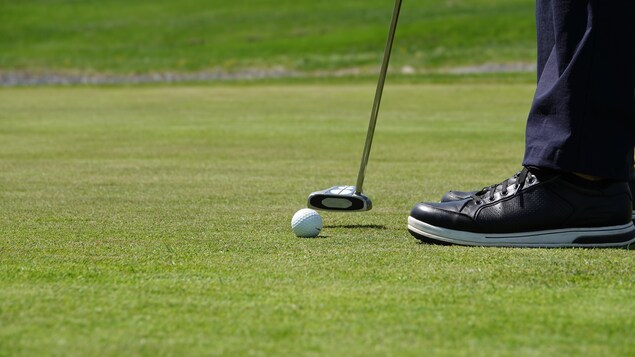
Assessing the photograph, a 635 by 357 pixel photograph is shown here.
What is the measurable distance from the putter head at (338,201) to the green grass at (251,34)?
93.4ft

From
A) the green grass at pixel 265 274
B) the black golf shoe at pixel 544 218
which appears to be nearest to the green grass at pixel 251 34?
the green grass at pixel 265 274

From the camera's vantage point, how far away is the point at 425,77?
85.7 feet

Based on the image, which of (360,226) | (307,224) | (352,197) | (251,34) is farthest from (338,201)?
(251,34)

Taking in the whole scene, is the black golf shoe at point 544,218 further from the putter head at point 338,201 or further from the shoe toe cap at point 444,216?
the putter head at point 338,201

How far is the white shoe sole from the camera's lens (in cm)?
351

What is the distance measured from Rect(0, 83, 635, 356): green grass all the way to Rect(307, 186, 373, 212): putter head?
91 mm

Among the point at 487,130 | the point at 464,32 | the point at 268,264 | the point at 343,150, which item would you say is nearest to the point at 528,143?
the point at 268,264

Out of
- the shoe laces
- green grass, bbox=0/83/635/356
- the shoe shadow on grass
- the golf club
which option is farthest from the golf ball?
the shoe laces

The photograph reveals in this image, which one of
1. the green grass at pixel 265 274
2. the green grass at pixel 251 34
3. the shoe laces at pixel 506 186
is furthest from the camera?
the green grass at pixel 251 34

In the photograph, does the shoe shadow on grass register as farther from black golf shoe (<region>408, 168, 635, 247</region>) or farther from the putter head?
black golf shoe (<region>408, 168, 635, 247</region>)

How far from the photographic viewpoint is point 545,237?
3557 mm

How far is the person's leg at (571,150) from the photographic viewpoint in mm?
3447

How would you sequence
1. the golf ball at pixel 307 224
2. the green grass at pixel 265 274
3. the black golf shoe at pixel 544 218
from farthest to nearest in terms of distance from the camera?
1. the golf ball at pixel 307 224
2. the black golf shoe at pixel 544 218
3. the green grass at pixel 265 274

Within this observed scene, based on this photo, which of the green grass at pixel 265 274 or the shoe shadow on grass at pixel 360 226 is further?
the shoe shadow on grass at pixel 360 226
